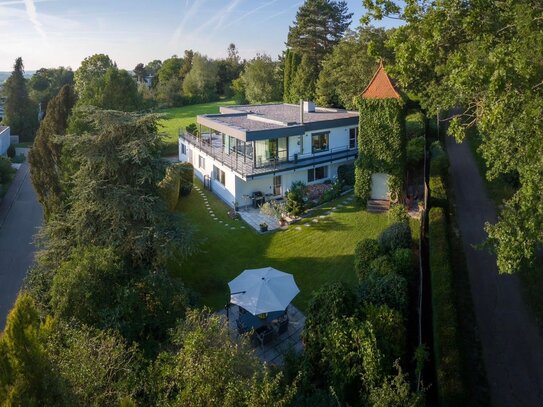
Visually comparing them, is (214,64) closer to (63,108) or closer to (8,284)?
(63,108)

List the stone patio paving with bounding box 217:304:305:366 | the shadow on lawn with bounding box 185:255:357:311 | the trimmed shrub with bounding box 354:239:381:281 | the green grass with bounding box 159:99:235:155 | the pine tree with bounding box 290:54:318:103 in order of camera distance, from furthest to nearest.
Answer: the green grass with bounding box 159:99:235:155
the pine tree with bounding box 290:54:318:103
the shadow on lawn with bounding box 185:255:357:311
the trimmed shrub with bounding box 354:239:381:281
the stone patio paving with bounding box 217:304:305:366

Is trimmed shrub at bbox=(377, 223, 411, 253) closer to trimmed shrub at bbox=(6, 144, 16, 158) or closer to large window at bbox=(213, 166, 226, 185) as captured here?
large window at bbox=(213, 166, 226, 185)

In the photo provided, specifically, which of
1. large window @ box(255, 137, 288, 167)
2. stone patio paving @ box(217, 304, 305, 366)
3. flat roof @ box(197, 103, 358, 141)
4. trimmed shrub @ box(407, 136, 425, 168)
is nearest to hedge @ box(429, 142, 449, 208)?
trimmed shrub @ box(407, 136, 425, 168)

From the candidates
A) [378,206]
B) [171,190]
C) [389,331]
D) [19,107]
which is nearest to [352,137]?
[378,206]

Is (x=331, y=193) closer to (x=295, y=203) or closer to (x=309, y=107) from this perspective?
(x=295, y=203)

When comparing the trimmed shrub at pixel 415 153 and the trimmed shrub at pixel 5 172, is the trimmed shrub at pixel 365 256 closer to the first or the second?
the trimmed shrub at pixel 415 153

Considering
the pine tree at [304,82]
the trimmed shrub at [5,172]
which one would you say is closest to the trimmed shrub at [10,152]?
the trimmed shrub at [5,172]

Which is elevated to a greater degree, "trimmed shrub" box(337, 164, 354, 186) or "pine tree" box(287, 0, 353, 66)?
"pine tree" box(287, 0, 353, 66)

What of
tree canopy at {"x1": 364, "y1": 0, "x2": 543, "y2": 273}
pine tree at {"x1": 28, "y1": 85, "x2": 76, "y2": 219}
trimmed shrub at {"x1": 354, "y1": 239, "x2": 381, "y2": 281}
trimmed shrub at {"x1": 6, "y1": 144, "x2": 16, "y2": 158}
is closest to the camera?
tree canopy at {"x1": 364, "y1": 0, "x2": 543, "y2": 273}
